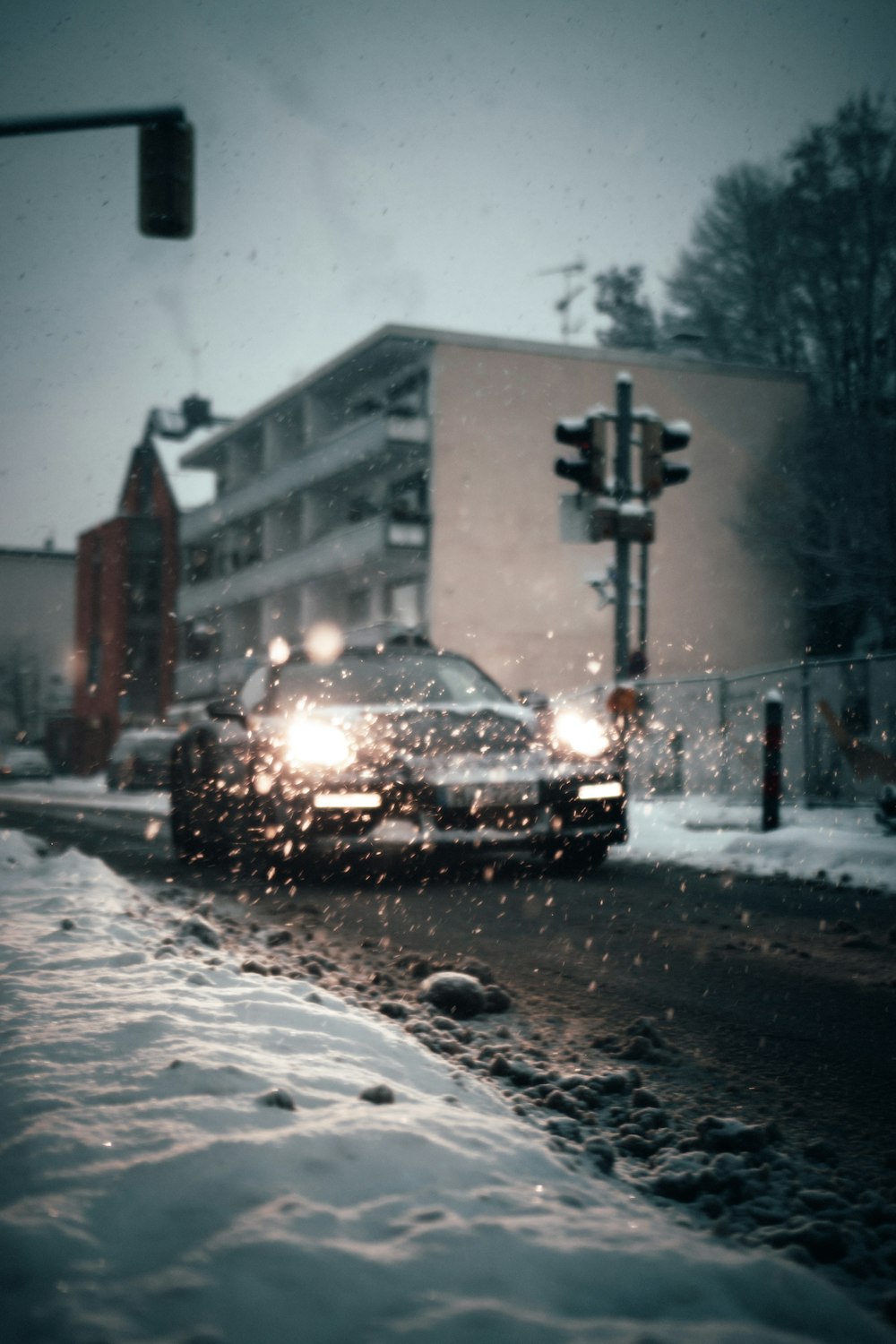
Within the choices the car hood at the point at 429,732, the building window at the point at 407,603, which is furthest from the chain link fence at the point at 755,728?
the building window at the point at 407,603

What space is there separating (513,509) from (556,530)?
1188 millimetres

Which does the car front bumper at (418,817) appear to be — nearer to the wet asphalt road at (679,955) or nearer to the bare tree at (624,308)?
the wet asphalt road at (679,955)

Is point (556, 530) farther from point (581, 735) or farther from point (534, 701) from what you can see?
point (581, 735)

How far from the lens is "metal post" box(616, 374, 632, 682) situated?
12016 mm

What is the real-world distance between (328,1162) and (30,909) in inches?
149

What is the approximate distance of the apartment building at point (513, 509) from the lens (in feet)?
103

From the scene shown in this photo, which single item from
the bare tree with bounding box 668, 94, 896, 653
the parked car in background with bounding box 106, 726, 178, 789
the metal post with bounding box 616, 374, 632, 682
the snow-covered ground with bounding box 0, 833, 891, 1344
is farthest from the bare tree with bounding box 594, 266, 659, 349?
the snow-covered ground with bounding box 0, 833, 891, 1344

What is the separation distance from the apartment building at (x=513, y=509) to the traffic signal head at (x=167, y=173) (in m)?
21.1

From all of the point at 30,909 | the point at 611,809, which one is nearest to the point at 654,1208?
the point at 30,909

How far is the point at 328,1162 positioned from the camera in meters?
2.31

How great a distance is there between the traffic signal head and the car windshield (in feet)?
10.9

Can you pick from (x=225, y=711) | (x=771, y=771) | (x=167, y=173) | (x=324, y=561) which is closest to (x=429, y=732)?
(x=225, y=711)

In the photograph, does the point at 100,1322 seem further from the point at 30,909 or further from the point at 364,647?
the point at 364,647

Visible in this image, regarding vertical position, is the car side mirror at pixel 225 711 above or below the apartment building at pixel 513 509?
below
